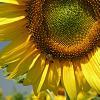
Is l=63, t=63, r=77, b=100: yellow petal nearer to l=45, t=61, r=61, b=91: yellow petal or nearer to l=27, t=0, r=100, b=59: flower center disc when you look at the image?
l=45, t=61, r=61, b=91: yellow petal

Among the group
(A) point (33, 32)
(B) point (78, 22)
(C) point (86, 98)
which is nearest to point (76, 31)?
(B) point (78, 22)

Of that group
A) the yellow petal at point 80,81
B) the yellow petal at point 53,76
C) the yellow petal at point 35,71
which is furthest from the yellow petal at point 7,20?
the yellow petal at point 80,81

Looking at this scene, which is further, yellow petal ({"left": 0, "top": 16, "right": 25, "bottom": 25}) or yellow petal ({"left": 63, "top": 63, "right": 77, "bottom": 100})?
yellow petal ({"left": 63, "top": 63, "right": 77, "bottom": 100})

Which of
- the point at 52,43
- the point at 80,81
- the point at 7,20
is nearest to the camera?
the point at 7,20

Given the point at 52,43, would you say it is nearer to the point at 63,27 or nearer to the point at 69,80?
the point at 63,27

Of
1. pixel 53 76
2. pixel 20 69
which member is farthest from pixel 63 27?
pixel 20 69

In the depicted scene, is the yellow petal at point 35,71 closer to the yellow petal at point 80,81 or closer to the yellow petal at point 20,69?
the yellow petal at point 20,69

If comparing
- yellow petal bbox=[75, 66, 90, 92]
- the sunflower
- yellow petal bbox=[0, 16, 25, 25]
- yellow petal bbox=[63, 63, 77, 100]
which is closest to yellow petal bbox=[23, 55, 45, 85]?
the sunflower

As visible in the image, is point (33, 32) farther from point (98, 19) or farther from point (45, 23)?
point (98, 19)
